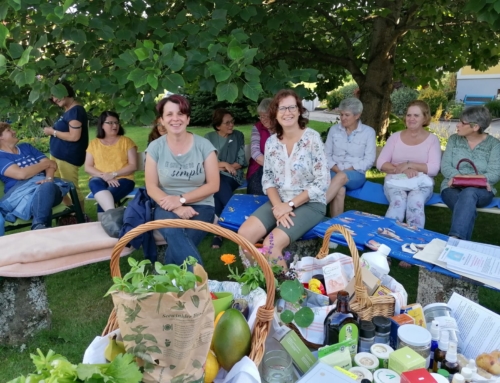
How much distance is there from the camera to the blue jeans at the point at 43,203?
153 inches

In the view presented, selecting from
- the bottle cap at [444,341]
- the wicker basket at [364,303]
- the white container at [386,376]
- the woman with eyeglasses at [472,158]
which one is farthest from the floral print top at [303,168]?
the white container at [386,376]

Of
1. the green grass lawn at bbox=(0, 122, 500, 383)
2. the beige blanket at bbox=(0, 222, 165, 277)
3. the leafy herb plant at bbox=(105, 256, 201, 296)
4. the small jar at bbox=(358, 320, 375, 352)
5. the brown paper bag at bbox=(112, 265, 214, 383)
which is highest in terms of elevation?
the leafy herb plant at bbox=(105, 256, 201, 296)

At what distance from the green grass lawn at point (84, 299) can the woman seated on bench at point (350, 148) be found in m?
0.69

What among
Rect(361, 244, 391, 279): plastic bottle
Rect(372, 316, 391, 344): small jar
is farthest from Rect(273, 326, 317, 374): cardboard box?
Rect(361, 244, 391, 279): plastic bottle

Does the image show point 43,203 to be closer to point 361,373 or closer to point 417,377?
point 361,373

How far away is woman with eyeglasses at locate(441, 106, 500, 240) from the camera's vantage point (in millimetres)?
3727

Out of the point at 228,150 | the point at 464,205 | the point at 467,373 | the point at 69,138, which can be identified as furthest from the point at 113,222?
the point at 464,205

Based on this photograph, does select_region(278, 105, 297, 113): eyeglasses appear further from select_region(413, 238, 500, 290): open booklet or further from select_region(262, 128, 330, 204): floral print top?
select_region(413, 238, 500, 290): open booklet

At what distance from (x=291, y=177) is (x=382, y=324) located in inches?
74.2

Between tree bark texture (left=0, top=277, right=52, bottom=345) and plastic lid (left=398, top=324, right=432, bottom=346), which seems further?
tree bark texture (left=0, top=277, right=52, bottom=345)

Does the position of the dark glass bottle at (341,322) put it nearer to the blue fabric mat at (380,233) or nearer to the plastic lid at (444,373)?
the plastic lid at (444,373)

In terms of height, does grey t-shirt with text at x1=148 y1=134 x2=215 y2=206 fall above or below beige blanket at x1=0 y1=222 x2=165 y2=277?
above

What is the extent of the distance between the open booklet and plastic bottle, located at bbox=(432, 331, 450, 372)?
955mm

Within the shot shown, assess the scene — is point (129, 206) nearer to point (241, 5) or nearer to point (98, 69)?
point (98, 69)
